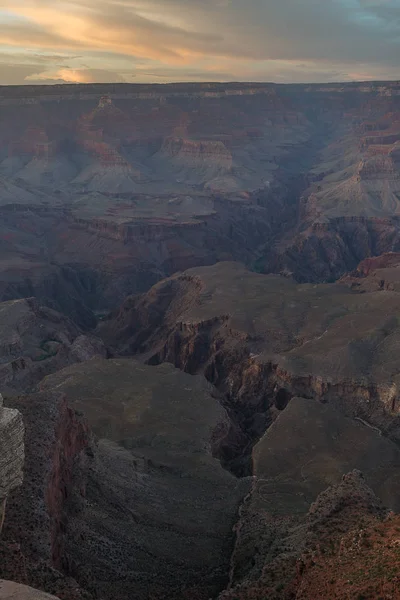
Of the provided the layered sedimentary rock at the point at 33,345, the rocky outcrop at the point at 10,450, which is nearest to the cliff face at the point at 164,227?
the layered sedimentary rock at the point at 33,345

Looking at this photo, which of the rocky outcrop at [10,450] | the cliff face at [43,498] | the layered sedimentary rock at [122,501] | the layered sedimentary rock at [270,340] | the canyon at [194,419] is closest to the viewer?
the rocky outcrop at [10,450]

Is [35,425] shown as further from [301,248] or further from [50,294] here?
[301,248]

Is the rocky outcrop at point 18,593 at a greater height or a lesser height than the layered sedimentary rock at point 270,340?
greater

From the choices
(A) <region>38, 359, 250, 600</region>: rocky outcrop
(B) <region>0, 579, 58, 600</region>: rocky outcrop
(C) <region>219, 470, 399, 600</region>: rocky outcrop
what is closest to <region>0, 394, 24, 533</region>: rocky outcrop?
(B) <region>0, 579, 58, 600</region>: rocky outcrop

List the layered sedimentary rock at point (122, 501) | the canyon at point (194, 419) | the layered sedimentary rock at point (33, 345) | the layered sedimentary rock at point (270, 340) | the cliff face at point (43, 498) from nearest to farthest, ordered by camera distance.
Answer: the cliff face at point (43, 498) < the canyon at point (194, 419) < the layered sedimentary rock at point (122, 501) < the layered sedimentary rock at point (270, 340) < the layered sedimentary rock at point (33, 345)

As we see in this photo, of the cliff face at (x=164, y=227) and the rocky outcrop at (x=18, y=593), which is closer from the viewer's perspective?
the rocky outcrop at (x=18, y=593)

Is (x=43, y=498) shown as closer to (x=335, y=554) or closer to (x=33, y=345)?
(x=335, y=554)

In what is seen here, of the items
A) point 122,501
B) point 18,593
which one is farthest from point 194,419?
point 18,593

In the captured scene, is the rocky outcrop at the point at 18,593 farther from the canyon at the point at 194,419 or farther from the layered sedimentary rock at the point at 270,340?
the layered sedimentary rock at the point at 270,340

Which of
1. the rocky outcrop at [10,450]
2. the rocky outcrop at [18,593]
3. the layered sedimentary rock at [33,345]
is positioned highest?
the rocky outcrop at [10,450]

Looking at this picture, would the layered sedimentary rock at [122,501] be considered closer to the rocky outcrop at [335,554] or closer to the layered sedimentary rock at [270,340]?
the rocky outcrop at [335,554]
